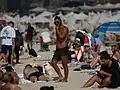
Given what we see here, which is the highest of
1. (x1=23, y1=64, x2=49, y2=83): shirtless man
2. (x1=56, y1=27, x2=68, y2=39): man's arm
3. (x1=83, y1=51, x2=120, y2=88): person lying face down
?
(x1=56, y1=27, x2=68, y2=39): man's arm

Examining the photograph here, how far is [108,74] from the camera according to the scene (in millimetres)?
9180

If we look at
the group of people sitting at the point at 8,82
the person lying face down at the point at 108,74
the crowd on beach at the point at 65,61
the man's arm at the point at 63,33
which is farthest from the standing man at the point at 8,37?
the person lying face down at the point at 108,74

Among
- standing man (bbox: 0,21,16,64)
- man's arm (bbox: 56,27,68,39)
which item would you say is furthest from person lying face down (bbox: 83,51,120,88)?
standing man (bbox: 0,21,16,64)

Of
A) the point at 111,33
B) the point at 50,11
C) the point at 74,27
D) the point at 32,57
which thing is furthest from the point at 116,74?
the point at 50,11

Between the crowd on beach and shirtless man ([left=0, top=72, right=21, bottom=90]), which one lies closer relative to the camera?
shirtless man ([left=0, top=72, right=21, bottom=90])

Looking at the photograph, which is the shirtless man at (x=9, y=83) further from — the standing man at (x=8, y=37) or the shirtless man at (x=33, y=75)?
the standing man at (x=8, y=37)

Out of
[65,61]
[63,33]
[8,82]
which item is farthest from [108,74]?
[8,82]

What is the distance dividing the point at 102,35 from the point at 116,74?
47.0ft

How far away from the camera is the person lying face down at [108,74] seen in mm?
9148

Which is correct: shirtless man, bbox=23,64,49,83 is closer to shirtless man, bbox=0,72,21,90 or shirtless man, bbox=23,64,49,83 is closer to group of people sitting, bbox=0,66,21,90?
group of people sitting, bbox=0,66,21,90

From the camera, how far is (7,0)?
4006cm

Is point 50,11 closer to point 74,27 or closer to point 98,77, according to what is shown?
point 74,27

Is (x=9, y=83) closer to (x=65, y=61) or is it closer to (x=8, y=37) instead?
(x=65, y=61)

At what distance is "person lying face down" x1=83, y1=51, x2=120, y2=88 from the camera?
9148 mm
